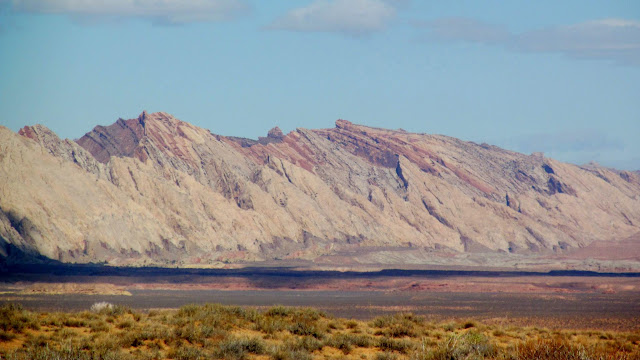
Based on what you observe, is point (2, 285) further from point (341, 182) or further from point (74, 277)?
point (341, 182)

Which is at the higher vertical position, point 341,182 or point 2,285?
point 341,182

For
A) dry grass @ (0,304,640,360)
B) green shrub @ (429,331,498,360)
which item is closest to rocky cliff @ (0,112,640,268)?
dry grass @ (0,304,640,360)

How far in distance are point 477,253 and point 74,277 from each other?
80.9m

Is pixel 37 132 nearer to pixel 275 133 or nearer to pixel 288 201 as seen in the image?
pixel 288 201

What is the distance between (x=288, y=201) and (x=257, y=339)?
391ft

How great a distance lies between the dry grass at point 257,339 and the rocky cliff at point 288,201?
2899 inches

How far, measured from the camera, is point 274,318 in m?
27.0

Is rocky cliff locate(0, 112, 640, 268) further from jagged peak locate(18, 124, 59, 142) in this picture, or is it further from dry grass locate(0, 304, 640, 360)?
dry grass locate(0, 304, 640, 360)

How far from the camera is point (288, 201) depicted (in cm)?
14162

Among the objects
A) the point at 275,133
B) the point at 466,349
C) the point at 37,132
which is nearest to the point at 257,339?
the point at 466,349

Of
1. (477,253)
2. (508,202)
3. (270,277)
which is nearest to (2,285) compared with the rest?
(270,277)

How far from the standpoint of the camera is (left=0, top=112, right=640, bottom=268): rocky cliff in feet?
353

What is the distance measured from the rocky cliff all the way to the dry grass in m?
73.6

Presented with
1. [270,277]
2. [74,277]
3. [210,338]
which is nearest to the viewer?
[210,338]
